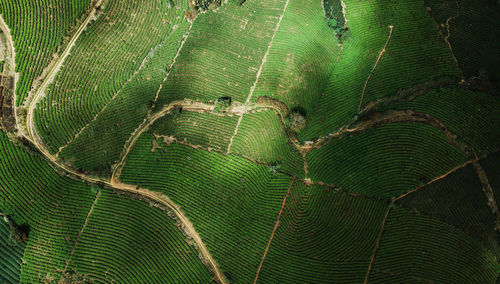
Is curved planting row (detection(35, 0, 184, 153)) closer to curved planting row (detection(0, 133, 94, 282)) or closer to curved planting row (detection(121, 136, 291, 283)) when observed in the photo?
curved planting row (detection(0, 133, 94, 282))

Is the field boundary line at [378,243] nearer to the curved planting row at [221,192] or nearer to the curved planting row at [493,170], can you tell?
the curved planting row at [221,192]

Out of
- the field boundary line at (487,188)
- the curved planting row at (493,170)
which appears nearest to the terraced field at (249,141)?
the field boundary line at (487,188)

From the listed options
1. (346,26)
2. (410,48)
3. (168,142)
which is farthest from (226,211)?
(410,48)

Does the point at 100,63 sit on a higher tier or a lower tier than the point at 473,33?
higher

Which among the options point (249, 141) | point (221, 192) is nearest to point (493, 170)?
point (249, 141)

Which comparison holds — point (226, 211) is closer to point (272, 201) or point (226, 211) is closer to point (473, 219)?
point (272, 201)

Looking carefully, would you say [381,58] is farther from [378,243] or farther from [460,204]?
[378,243]
